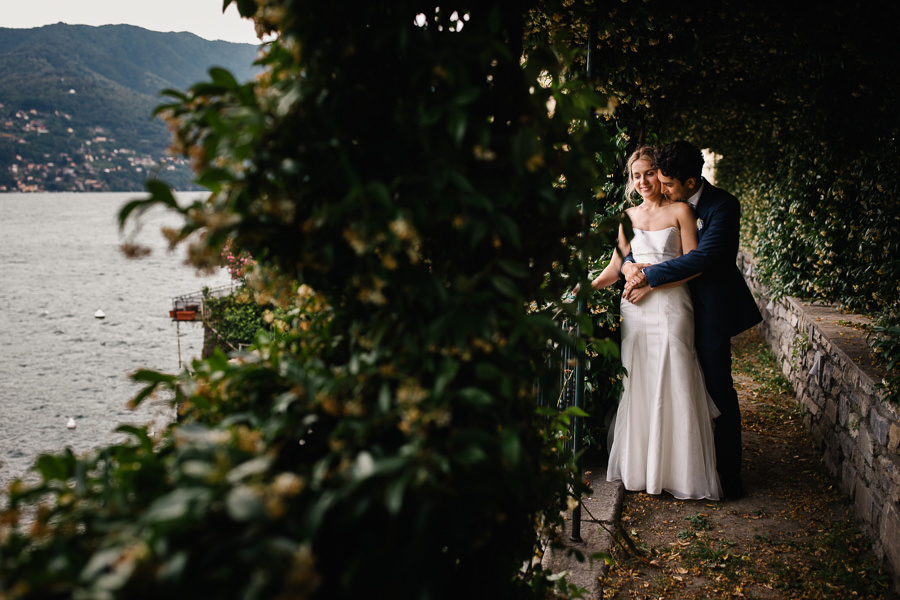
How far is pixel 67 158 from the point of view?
68.1m

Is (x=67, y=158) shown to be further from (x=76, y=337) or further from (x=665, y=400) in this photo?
(x=665, y=400)

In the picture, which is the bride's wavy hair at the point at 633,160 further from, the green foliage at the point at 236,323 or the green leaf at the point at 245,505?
the green foliage at the point at 236,323

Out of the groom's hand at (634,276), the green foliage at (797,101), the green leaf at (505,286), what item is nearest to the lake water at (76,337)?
the green leaf at (505,286)

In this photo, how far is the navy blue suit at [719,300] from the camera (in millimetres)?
3258

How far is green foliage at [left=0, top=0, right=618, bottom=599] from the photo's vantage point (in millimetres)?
783

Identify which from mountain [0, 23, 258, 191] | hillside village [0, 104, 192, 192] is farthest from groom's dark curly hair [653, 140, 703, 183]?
hillside village [0, 104, 192, 192]

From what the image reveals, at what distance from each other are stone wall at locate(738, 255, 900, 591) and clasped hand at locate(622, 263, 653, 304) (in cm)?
129

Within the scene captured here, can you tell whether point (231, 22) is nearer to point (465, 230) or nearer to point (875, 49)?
point (465, 230)

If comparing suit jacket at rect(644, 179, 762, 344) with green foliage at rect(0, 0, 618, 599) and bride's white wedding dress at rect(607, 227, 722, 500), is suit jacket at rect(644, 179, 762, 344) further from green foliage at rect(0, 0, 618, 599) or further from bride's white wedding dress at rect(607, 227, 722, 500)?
green foliage at rect(0, 0, 618, 599)

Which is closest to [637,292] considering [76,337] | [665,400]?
[665,400]

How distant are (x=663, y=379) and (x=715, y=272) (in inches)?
28.6

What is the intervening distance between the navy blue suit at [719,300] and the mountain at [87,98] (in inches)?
2446

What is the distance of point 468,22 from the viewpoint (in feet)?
4.05

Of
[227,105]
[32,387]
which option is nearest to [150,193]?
[227,105]
